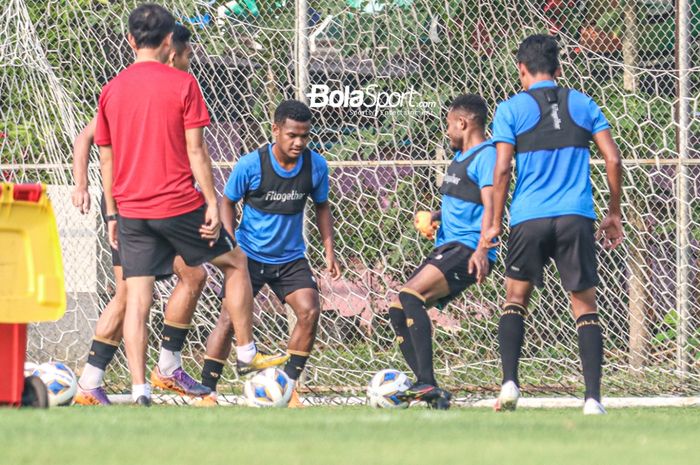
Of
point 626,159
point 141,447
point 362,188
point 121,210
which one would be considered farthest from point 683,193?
point 141,447

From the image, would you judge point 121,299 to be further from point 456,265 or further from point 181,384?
point 456,265

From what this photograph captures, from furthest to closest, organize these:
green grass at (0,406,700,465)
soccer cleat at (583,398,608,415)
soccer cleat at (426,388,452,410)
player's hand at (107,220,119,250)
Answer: soccer cleat at (426,388,452,410) → player's hand at (107,220,119,250) → soccer cleat at (583,398,608,415) → green grass at (0,406,700,465)

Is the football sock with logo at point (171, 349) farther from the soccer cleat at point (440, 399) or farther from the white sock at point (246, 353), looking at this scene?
the soccer cleat at point (440, 399)

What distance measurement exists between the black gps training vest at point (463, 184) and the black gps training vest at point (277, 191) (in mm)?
891

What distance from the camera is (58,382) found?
745cm

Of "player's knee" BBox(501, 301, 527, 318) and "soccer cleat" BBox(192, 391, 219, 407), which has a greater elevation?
"player's knee" BBox(501, 301, 527, 318)

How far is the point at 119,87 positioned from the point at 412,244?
3.53m

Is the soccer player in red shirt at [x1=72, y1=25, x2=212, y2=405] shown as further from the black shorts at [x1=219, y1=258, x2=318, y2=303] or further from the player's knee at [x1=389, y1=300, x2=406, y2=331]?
the player's knee at [x1=389, y1=300, x2=406, y2=331]

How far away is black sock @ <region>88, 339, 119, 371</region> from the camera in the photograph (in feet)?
26.1

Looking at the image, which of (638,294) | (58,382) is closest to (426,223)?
(58,382)

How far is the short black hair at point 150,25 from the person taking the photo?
7.03 metres

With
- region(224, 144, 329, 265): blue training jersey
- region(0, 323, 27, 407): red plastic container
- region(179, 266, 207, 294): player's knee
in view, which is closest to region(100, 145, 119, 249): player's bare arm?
region(179, 266, 207, 294): player's knee

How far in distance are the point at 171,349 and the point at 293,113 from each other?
1.53m

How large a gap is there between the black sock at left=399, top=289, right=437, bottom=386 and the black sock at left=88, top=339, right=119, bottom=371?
1670 millimetres
